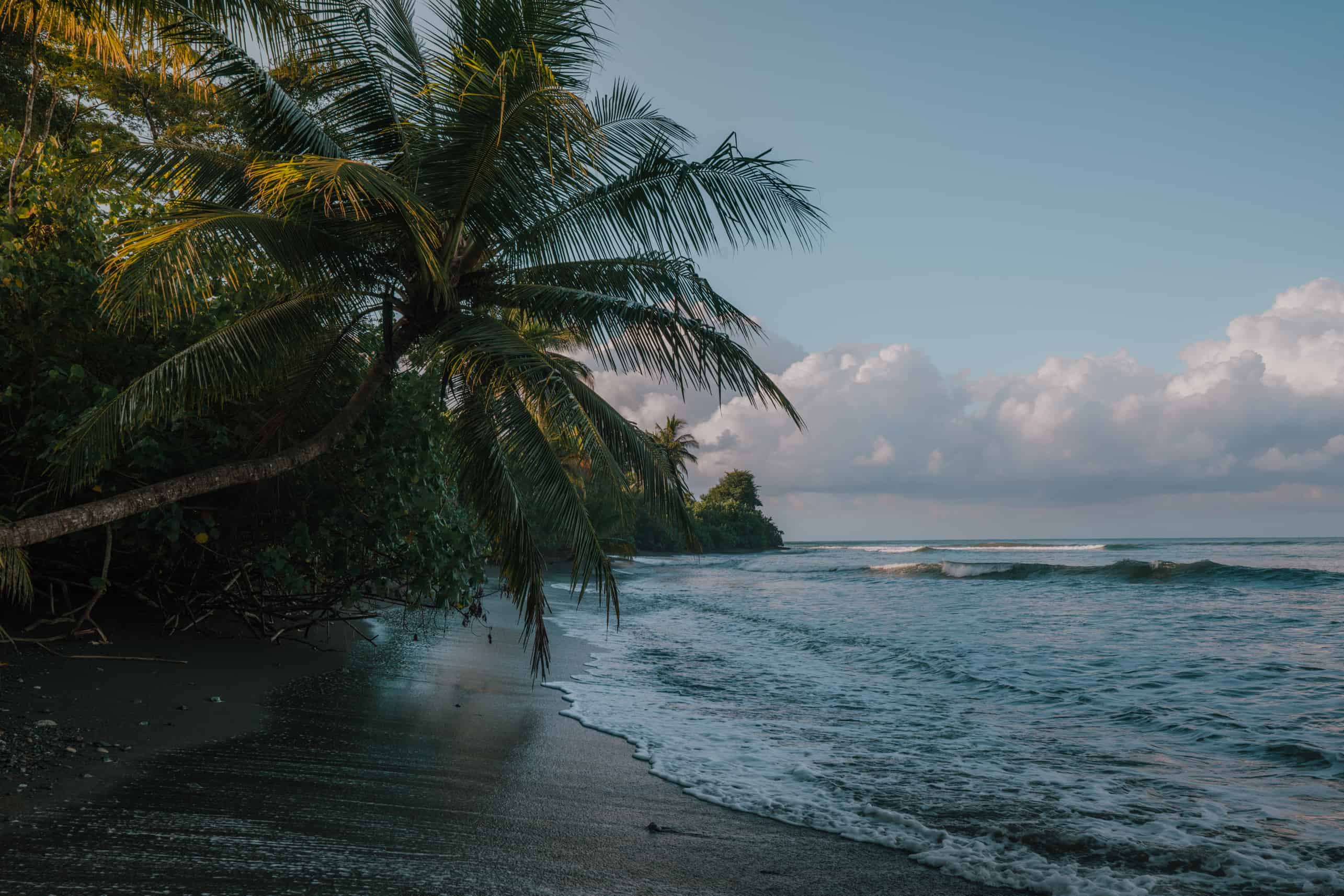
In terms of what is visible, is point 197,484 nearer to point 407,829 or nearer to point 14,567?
point 14,567

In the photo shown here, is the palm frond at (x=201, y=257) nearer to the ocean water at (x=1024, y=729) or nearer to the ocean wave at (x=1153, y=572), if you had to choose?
the ocean water at (x=1024, y=729)

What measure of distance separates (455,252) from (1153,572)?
80.7 ft

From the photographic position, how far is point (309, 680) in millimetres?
6781

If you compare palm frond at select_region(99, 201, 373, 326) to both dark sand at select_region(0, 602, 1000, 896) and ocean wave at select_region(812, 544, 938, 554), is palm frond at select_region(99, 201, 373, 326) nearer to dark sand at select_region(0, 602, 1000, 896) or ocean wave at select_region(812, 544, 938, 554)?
dark sand at select_region(0, 602, 1000, 896)

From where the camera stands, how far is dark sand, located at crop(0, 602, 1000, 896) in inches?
115

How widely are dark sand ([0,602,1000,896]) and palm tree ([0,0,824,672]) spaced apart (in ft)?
5.17

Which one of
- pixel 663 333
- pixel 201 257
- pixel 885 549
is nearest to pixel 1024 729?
pixel 663 333

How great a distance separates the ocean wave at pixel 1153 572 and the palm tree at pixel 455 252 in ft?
68.6

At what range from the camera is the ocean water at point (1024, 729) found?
4.02 m

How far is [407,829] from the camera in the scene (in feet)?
11.6

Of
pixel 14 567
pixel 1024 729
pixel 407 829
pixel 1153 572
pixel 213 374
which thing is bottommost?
pixel 1024 729

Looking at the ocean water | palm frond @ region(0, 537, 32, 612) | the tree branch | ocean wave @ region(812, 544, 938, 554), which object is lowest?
ocean wave @ region(812, 544, 938, 554)

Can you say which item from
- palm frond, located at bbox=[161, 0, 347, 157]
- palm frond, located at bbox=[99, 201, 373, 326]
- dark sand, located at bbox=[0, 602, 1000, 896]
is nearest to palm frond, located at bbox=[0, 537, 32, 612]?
dark sand, located at bbox=[0, 602, 1000, 896]

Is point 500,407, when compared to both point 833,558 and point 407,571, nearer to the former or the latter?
point 407,571
